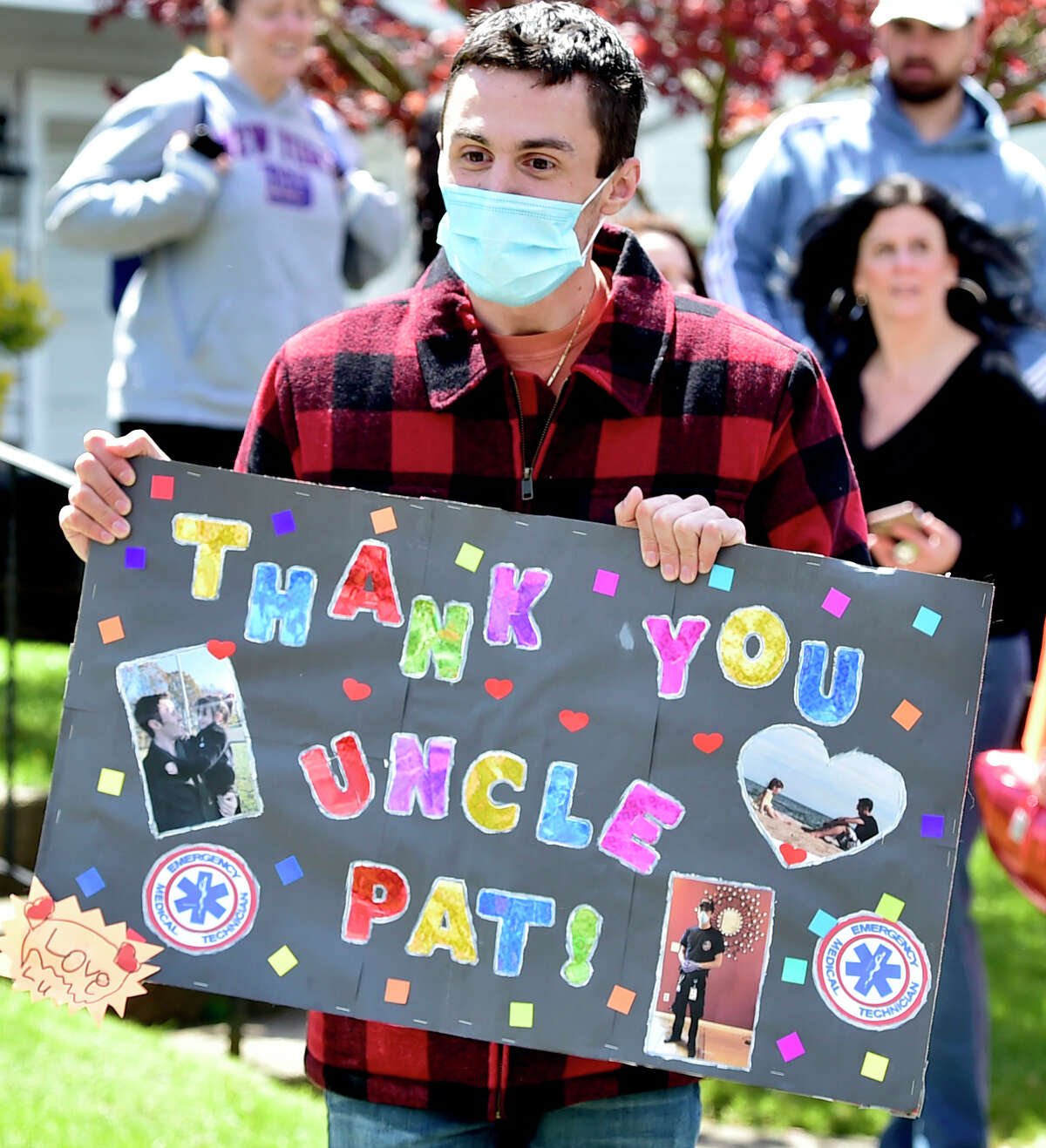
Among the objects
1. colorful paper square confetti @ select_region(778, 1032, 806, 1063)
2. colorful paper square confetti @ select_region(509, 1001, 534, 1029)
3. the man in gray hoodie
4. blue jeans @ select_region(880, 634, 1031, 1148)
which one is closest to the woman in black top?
blue jeans @ select_region(880, 634, 1031, 1148)

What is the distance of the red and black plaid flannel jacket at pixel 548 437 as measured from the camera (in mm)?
2287

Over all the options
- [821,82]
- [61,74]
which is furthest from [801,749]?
[61,74]

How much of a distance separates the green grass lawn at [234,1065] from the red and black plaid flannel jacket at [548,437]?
1.58m

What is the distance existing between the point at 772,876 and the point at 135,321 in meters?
3.07

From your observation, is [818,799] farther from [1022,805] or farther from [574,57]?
[574,57]

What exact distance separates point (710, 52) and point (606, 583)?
5065 millimetres

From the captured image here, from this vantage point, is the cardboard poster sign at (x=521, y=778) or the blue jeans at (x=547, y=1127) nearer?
the cardboard poster sign at (x=521, y=778)

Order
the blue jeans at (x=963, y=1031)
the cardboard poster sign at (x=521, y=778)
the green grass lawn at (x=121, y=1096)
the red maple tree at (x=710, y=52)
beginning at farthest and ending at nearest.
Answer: the red maple tree at (x=710, y=52) < the blue jeans at (x=963, y=1031) < the green grass lawn at (x=121, y=1096) < the cardboard poster sign at (x=521, y=778)

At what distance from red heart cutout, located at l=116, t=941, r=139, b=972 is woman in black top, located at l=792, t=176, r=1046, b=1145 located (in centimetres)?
215

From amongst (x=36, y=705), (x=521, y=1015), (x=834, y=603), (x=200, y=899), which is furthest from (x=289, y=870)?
(x=36, y=705)

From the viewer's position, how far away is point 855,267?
14.4 ft

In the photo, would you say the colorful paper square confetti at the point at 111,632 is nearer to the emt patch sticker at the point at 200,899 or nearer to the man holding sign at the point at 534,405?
the man holding sign at the point at 534,405

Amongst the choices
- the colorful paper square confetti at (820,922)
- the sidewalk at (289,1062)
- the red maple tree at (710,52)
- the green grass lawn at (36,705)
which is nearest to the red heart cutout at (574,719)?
the colorful paper square confetti at (820,922)

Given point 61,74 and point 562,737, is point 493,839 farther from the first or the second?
point 61,74
